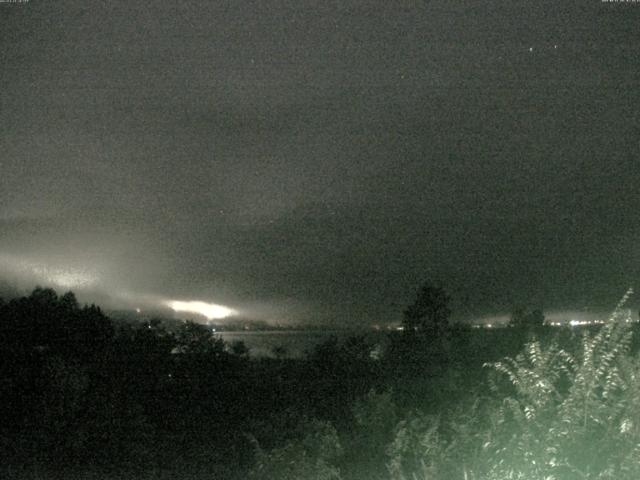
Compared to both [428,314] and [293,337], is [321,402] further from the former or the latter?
[293,337]

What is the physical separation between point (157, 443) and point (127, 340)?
6.20 meters

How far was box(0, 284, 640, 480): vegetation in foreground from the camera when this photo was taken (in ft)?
18.3

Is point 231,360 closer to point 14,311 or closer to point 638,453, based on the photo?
point 14,311

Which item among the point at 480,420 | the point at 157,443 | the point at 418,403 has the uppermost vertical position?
the point at 480,420

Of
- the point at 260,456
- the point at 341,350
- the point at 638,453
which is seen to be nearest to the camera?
the point at 638,453

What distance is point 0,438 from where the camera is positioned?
22062mm

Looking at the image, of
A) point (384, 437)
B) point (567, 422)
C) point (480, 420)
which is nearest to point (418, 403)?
point (384, 437)

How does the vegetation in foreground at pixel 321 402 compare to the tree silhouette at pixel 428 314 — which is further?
the tree silhouette at pixel 428 314

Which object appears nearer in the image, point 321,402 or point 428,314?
point 321,402

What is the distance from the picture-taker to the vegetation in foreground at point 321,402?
5570 millimetres

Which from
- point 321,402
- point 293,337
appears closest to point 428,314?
point 321,402

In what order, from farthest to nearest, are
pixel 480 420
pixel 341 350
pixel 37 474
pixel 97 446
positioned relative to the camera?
pixel 341 350 → pixel 97 446 → pixel 37 474 → pixel 480 420

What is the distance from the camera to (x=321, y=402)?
28.1 meters

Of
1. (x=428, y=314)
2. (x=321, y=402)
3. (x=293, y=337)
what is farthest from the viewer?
(x=293, y=337)
